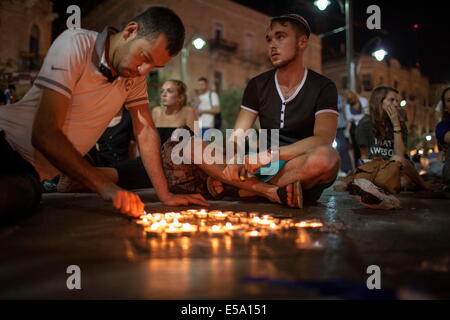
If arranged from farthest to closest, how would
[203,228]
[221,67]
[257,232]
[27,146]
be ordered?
1. [221,67]
2. [27,146]
3. [203,228]
4. [257,232]

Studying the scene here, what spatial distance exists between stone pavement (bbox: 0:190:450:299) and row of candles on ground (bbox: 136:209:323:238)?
12cm

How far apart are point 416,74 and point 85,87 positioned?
44699mm

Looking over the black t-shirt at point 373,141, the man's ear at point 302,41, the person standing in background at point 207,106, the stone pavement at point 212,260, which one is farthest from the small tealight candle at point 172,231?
the person standing in background at point 207,106

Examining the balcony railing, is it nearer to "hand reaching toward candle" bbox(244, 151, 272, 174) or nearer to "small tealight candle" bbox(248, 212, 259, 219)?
"hand reaching toward candle" bbox(244, 151, 272, 174)

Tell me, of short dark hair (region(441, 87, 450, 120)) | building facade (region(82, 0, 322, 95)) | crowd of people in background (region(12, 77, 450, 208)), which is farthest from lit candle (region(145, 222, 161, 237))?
building facade (region(82, 0, 322, 95))

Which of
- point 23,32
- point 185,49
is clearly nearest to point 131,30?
point 185,49

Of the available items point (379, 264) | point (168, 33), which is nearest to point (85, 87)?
point (168, 33)

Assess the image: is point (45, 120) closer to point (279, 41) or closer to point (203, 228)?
point (203, 228)

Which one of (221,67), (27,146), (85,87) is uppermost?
(221,67)

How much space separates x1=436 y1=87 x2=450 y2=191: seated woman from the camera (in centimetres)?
484

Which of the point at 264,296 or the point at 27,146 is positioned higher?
the point at 27,146

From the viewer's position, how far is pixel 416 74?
4006cm

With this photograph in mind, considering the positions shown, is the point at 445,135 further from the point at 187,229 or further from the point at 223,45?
the point at 223,45

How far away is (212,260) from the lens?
1.46m
